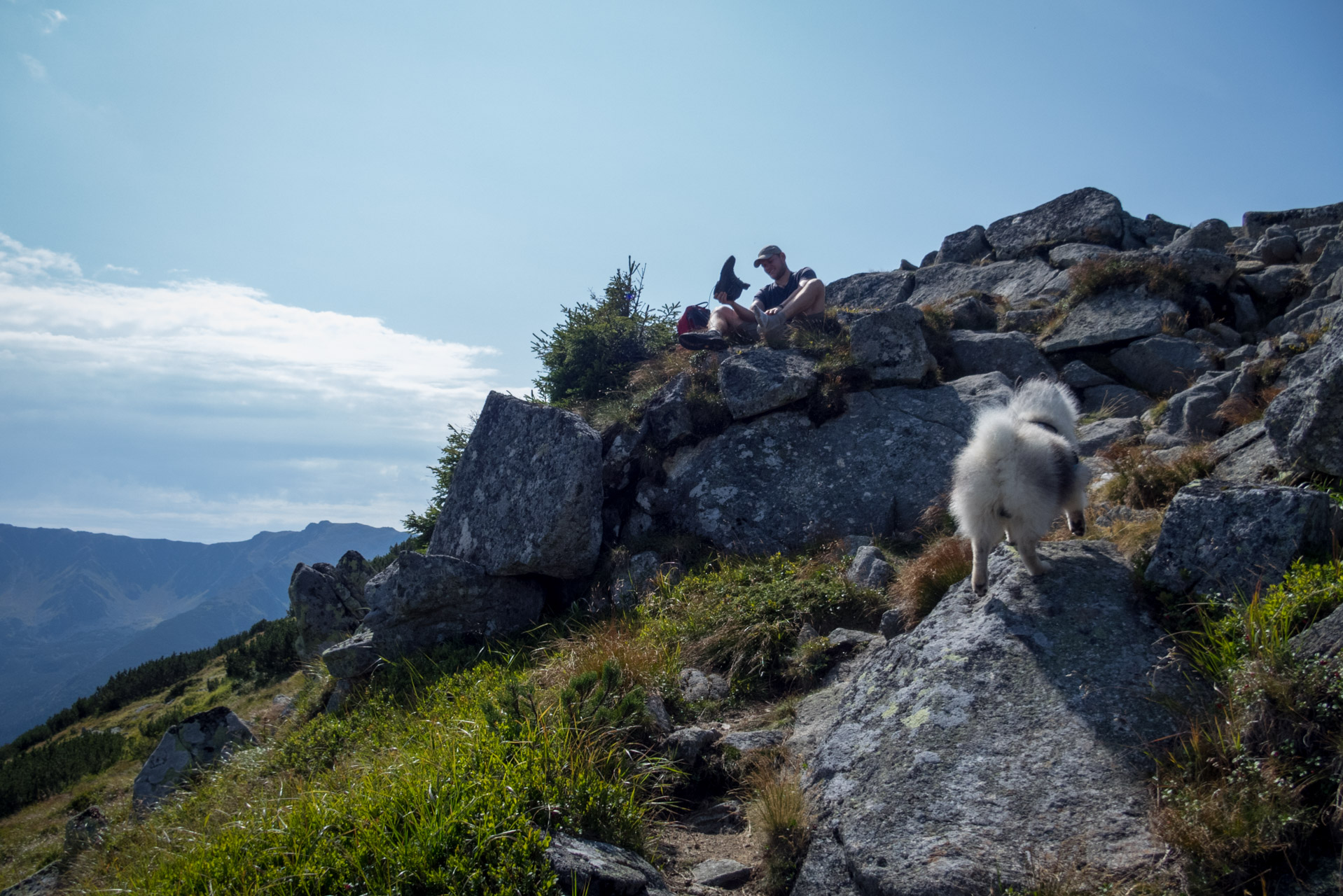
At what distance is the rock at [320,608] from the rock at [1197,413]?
12229 millimetres

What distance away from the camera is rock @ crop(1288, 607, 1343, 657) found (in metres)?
3.05

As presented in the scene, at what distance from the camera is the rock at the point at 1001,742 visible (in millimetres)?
3248

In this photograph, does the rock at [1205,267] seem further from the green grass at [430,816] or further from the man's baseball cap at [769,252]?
the green grass at [430,816]

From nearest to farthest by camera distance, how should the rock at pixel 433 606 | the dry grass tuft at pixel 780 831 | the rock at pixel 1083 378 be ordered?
the dry grass tuft at pixel 780 831 → the rock at pixel 433 606 → the rock at pixel 1083 378

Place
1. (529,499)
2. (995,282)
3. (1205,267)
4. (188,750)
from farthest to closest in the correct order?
(995,282) < (1205,267) < (529,499) < (188,750)

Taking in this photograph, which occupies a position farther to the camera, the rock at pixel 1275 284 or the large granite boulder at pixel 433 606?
the rock at pixel 1275 284

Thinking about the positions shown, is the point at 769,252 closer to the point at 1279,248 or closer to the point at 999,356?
the point at 999,356

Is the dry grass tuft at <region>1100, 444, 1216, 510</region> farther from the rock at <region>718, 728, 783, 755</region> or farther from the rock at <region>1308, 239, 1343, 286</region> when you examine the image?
the rock at <region>1308, 239, 1343, 286</region>

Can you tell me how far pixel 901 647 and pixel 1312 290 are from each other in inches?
394

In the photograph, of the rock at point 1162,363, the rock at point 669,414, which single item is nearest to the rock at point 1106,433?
the rock at point 1162,363

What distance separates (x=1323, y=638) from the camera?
3121 millimetres

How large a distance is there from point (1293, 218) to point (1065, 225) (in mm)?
4375

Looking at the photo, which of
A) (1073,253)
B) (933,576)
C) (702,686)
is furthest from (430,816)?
(1073,253)

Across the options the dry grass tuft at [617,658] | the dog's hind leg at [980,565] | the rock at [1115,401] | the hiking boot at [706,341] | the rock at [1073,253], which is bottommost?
the dry grass tuft at [617,658]
